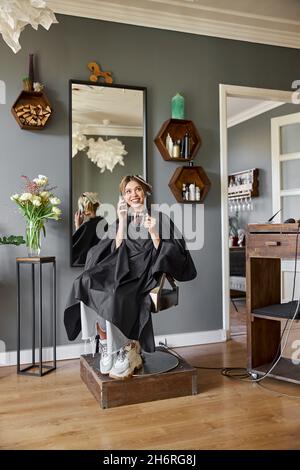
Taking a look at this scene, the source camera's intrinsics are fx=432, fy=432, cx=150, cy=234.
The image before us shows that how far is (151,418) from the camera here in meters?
2.25

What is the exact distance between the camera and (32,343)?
3215mm

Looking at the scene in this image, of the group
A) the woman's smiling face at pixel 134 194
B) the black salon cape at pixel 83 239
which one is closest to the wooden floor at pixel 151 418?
the black salon cape at pixel 83 239

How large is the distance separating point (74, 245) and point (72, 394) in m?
1.19

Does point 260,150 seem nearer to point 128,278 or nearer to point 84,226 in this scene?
point 84,226

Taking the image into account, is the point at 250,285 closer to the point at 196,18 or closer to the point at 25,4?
the point at 25,4

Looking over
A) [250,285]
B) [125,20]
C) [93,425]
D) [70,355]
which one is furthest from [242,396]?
[125,20]

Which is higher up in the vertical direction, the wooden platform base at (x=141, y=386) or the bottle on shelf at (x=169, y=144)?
the bottle on shelf at (x=169, y=144)

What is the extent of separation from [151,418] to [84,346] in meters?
1.31

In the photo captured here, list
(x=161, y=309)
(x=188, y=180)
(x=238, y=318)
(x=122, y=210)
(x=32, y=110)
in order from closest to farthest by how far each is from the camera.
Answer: (x=161, y=309), (x=122, y=210), (x=32, y=110), (x=188, y=180), (x=238, y=318)

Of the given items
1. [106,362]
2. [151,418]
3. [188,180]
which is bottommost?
[151,418]

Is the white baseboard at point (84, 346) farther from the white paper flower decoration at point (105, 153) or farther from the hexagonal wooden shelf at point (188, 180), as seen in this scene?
the white paper flower decoration at point (105, 153)

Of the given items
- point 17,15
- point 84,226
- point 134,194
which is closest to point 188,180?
point 84,226

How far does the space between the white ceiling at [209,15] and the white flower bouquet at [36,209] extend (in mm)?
1436

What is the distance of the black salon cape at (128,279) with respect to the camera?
244cm
